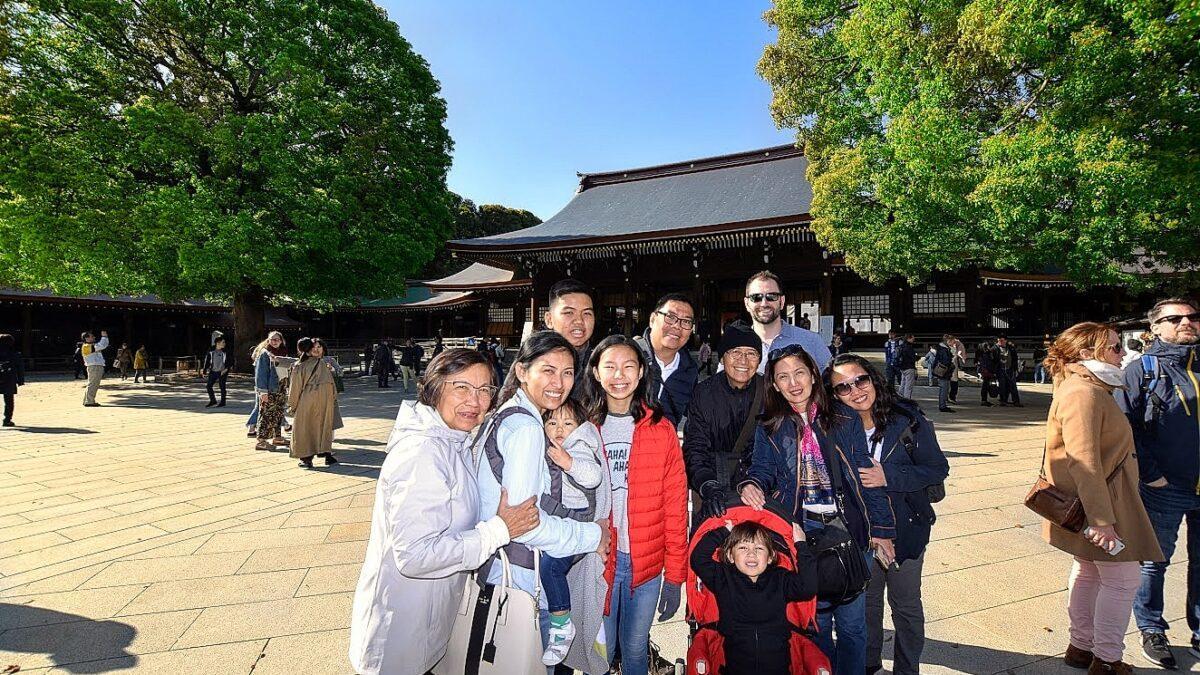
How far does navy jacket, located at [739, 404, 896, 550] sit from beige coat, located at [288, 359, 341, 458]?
5.45m

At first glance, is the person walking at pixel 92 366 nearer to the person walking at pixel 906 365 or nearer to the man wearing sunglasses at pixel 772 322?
the man wearing sunglasses at pixel 772 322

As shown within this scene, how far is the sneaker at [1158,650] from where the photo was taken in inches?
99.5

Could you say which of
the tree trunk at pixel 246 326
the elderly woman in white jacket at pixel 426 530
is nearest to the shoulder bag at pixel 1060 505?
the elderly woman in white jacket at pixel 426 530

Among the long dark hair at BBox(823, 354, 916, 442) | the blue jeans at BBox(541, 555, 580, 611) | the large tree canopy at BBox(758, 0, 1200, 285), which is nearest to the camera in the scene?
the blue jeans at BBox(541, 555, 580, 611)

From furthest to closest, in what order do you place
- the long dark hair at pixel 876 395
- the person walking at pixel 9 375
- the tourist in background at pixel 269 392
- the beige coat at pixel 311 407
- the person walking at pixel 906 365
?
the person walking at pixel 906 365, the person walking at pixel 9 375, the tourist in background at pixel 269 392, the beige coat at pixel 311 407, the long dark hair at pixel 876 395

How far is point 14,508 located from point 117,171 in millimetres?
12441

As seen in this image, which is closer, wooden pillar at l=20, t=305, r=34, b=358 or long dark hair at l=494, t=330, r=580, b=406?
long dark hair at l=494, t=330, r=580, b=406

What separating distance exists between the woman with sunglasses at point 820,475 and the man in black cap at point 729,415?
170 millimetres

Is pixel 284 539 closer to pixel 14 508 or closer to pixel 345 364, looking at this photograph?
pixel 14 508

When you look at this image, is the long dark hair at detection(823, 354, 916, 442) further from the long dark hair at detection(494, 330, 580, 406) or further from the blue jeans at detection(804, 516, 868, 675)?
the long dark hair at detection(494, 330, 580, 406)

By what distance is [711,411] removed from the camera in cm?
263

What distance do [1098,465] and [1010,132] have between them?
7.84 m

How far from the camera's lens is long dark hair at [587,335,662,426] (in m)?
2.28

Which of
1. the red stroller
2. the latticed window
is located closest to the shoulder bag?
the red stroller
